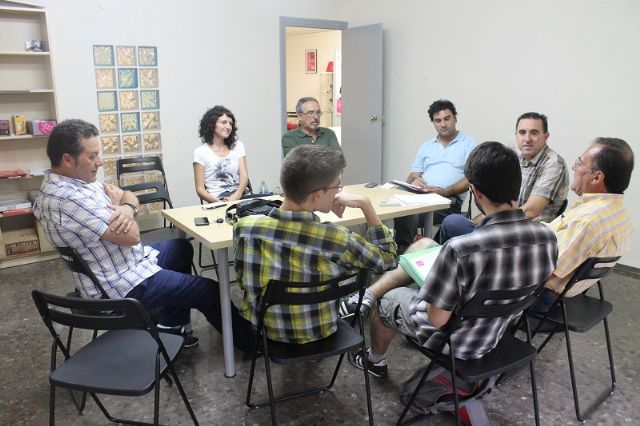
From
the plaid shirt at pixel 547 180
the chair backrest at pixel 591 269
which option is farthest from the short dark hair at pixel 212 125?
the chair backrest at pixel 591 269

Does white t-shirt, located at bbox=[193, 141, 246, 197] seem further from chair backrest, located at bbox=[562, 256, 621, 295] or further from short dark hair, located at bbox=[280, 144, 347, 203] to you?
chair backrest, located at bbox=[562, 256, 621, 295]

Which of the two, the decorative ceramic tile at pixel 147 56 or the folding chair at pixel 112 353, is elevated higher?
the decorative ceramic tile at pixel 147 56

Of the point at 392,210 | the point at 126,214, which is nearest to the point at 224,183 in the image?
the point at 392,210

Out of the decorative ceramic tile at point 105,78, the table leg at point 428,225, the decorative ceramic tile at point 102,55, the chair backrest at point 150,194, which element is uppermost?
the decorative ceramic tile at point 102,55

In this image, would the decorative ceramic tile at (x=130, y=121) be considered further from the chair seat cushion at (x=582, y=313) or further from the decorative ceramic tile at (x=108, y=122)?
the chair seat cushion at (x=582, y=313)

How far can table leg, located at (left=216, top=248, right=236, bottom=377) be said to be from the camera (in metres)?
2.36

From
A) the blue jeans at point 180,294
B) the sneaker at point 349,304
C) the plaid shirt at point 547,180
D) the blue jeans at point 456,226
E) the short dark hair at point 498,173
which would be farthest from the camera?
the blue jeans at point 456,226

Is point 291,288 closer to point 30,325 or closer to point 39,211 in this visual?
point 39,211

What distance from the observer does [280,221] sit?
1822 millimetres

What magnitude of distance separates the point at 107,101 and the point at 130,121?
0.26 metres

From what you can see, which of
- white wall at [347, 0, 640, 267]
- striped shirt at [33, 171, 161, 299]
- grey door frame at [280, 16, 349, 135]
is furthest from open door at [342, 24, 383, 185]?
striped shirt at [33, 171, 161, 299]

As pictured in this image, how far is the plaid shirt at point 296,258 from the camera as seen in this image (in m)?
1.82

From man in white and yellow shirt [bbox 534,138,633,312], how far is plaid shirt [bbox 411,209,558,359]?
43 cm

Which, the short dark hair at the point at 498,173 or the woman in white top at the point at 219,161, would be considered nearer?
the short dark hair at the point at 498,173
